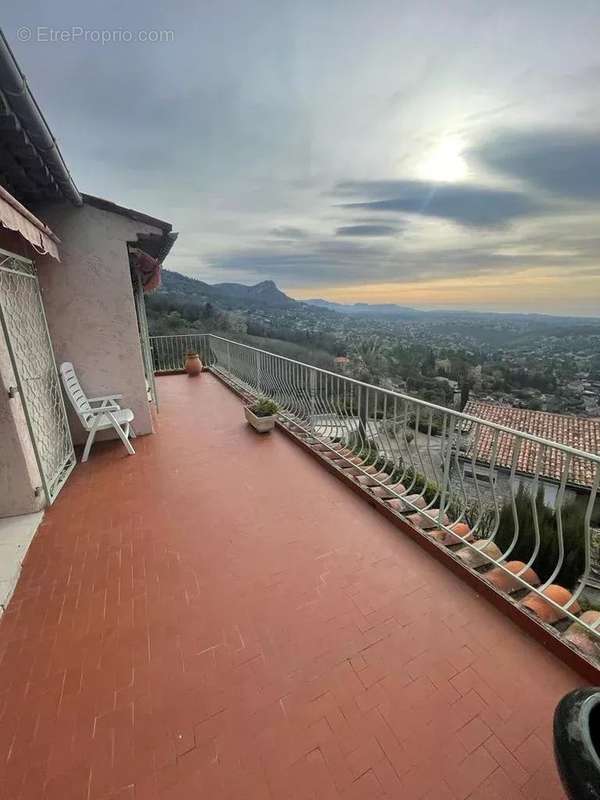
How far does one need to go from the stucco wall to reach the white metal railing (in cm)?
238

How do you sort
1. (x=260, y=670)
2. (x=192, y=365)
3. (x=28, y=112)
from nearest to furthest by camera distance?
(x=260, y=670) < (x=28, y=112) < (x=192, y=365)

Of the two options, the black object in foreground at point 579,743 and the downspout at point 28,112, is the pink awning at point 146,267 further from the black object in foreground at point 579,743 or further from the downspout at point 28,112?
the black object in foreground at point 579,743

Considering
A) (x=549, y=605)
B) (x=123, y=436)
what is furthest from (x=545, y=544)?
(x=123, y=436)

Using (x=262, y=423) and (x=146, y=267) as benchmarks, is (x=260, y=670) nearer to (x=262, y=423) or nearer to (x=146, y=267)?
(x=262, y=423)

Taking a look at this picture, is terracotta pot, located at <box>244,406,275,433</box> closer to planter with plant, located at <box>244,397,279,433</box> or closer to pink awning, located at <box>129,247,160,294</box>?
planter with plant, located at <box>244,397,279,433</box>

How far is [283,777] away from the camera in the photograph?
1281 millimetres

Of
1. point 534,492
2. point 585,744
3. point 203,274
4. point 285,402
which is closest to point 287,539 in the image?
point 534,492

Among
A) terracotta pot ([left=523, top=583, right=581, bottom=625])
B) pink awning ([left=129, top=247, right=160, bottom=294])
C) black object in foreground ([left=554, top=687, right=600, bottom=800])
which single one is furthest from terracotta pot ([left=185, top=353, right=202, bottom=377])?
black object in foreground ([left=554, top=687, right=600, bottom=800])

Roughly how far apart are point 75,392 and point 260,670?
3.92 metres

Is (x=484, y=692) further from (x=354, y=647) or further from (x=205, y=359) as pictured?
(x=205, y=359)

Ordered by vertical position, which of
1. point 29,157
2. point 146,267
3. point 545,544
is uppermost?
point 29,157

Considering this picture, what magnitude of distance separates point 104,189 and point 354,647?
9.89 meters

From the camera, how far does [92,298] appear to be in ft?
13.6

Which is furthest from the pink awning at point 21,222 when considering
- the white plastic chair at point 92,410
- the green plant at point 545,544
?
the green plant at point 545,544
